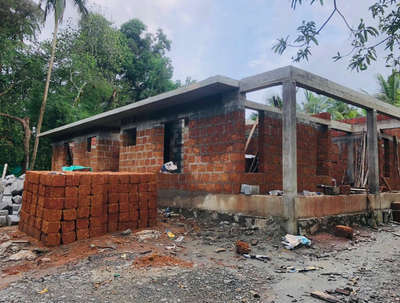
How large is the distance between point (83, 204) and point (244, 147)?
320 cm

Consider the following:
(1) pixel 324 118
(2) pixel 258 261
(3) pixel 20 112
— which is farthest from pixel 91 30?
(2) pixel 258 261

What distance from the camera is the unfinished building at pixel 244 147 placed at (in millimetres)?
5660

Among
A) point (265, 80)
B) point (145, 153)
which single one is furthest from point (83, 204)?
point (265, 80)

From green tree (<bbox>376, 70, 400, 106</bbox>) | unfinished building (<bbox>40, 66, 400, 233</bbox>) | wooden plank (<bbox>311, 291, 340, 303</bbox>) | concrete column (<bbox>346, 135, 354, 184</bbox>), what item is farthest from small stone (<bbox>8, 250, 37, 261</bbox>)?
green tree (<bbox>376, 70, 400, 106</bbox>)

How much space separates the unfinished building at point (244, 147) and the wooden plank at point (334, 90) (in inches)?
0.8

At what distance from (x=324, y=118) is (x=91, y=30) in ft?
57.8

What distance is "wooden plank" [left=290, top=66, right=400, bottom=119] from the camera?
5742 mm

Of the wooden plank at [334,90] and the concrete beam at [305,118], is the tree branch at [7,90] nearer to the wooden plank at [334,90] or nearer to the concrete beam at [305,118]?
the concrete beam at [305,118]

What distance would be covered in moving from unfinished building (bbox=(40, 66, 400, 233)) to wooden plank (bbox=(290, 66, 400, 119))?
0.02 metres

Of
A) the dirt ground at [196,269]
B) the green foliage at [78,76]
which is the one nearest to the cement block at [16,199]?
the dirt ground at [196,269]

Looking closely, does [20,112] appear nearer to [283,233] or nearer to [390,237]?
[283,233]

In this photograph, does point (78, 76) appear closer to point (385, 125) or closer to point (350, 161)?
point (350, 161)

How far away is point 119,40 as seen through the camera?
22.6m

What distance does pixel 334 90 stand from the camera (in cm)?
652
